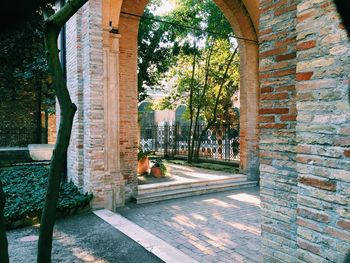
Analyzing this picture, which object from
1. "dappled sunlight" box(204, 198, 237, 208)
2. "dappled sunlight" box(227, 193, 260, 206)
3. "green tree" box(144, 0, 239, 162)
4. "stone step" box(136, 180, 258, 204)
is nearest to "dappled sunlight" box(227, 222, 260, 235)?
"dappled sunlight" box(204, 198, 237, 208)

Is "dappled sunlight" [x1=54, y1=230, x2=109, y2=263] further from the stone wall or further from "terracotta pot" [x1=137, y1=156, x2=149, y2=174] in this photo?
"terracotta pot" [x1=137, y1=156, x2=149, y2=174]

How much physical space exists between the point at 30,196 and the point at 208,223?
3836mm

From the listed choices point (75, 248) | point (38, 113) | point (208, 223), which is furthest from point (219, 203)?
point (38, 113)

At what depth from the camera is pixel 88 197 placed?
6414mm

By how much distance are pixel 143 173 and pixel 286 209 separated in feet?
27.8

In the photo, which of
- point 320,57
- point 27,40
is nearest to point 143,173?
point 27,40

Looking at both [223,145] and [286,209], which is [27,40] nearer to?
[223,145]

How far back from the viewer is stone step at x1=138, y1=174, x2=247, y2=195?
8578 millimetres

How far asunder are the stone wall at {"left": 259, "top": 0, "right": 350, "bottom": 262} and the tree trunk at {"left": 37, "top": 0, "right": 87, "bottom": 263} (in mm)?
1547

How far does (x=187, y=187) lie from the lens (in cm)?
918

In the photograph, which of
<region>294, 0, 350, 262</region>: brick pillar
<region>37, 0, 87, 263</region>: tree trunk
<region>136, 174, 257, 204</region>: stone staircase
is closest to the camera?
<region>37, 0, 87, 263</region>: tree trunk

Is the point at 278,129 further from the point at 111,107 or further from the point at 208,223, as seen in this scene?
the point at 111,107

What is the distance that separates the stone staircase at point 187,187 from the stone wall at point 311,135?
18.4 feet

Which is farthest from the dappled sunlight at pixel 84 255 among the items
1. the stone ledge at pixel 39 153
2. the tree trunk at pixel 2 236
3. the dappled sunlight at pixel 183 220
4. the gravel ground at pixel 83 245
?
the stone ledge at pixel 39 153
